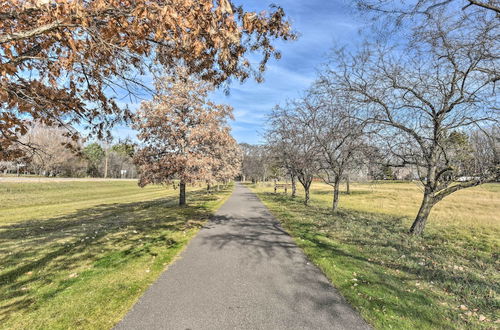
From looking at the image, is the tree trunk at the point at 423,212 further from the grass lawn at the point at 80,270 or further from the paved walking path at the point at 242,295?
the grass lawn at the point at 80,270

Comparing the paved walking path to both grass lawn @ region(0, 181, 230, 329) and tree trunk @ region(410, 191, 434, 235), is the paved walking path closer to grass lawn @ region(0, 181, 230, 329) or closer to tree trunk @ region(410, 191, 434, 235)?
grass lawn @ region(0, 181, 230, 329)

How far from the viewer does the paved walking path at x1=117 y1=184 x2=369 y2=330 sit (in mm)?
3338

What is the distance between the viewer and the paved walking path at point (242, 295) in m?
3.34

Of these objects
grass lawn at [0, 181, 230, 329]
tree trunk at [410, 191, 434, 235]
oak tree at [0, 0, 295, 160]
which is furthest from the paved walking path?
tree trunk at [410, 191, 434, 235]

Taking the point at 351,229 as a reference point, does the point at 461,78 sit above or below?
above

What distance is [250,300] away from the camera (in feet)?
12.9

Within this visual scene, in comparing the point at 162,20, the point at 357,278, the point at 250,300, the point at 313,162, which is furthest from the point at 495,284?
the point at 313,162

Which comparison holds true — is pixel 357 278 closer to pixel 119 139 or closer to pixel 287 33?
pixel 287 33

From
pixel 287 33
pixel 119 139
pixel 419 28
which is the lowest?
pixel 119 139

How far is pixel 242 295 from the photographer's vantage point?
13.5ft

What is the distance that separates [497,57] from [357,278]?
21.1ft

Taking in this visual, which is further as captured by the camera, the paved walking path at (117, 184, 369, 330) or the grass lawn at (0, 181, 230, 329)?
the grass lawn at (0, 181, 230, 329)

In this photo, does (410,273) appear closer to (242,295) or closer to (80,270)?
(242,295)

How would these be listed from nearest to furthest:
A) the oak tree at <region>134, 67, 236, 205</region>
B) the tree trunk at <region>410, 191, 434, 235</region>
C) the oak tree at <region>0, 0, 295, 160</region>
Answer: the oak tree at <region>0, 0, 295, 160</region> < the tree trunk at <region>410, 191, 434, 235</region> < the oak tree at <region>134, 67, 236, 205</region>
